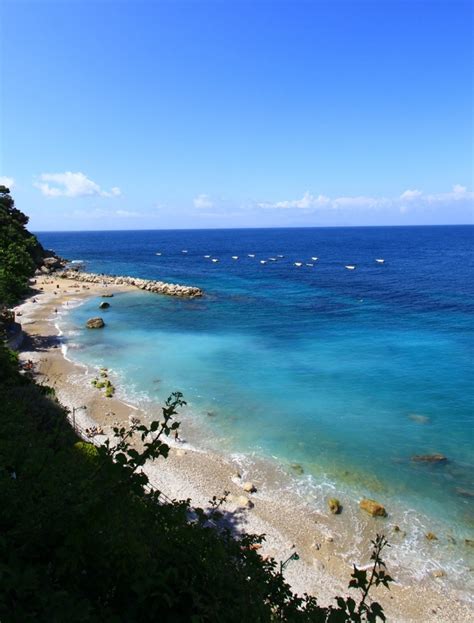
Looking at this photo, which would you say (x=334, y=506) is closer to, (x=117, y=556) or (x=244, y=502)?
(x=244, y=502)

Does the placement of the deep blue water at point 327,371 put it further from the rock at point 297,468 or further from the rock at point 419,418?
the rock at point 297,468

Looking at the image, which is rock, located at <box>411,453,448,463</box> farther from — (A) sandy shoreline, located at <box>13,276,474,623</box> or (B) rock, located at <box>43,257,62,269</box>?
(B) rock, located at <box>43,257,62,269</box>

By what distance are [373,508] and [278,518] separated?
4959 mm

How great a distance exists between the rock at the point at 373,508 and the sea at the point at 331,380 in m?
0.65

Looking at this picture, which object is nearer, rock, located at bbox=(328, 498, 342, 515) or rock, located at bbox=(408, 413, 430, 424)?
rock, located at bbox=(328, 498, 342, 515)

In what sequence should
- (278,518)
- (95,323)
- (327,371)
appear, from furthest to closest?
(95,323), (327,371), (278,518)

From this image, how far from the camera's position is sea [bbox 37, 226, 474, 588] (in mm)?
22328

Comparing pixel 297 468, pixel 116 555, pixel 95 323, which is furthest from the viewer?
pixel 95 323

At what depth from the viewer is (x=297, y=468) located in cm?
2405

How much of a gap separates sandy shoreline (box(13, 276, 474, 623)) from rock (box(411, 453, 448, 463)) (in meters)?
6.53

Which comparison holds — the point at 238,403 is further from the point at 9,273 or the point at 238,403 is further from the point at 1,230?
the point at 1,230

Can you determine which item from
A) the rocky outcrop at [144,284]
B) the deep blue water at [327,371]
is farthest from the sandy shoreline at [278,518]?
the rocky outcrop at [144,284]

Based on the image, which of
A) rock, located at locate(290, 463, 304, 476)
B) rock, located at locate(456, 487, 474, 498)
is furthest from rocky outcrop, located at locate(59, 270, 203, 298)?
rock, located at locate(456, 487, 474, 498)

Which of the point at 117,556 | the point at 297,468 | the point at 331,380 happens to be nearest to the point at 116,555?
the point at 117,556
